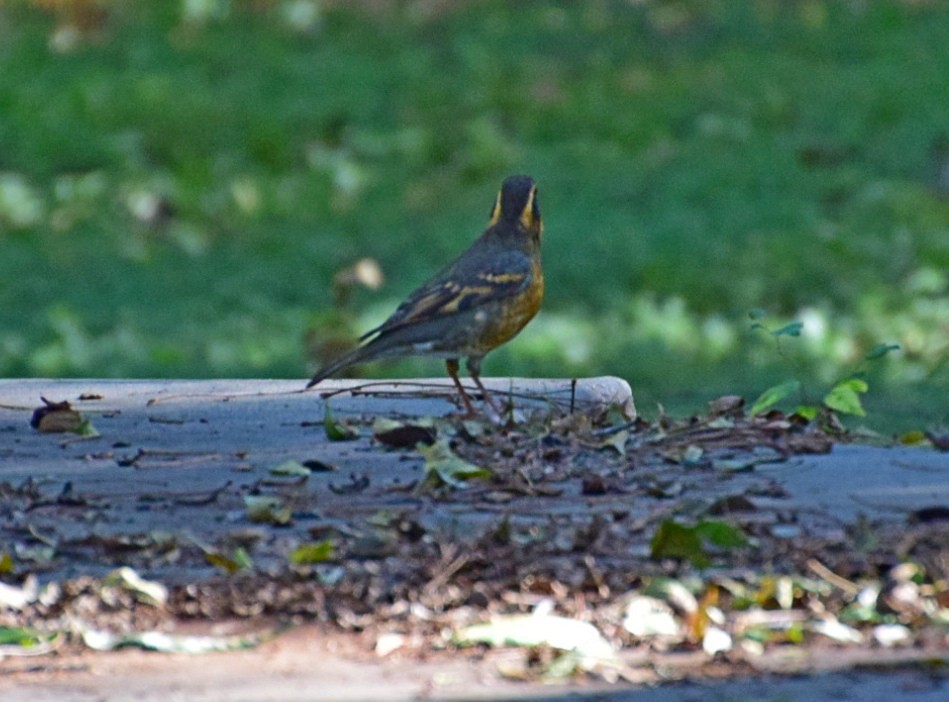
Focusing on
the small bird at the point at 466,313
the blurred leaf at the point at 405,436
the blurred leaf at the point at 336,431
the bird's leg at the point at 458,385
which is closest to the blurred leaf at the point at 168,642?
the blurred leaf at the point at 405,436

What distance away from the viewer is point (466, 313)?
6.82m

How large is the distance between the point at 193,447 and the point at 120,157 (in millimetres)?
8581

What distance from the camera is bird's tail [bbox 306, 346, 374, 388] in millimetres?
6516

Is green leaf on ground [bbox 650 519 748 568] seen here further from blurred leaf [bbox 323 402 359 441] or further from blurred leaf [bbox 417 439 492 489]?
blurred leaf [bbox 323 402 359 441]

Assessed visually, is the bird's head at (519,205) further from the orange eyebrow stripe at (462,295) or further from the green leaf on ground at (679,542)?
the green leaf on ground at (679,542)

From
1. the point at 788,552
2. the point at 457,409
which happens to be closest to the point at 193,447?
the point at 457,409

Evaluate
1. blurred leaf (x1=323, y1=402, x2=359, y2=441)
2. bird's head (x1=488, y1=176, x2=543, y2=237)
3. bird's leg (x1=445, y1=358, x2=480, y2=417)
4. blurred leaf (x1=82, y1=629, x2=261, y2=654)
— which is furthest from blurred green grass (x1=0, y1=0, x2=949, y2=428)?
blurred leaf (x1=82, y1=629, x2=261, y2=654)

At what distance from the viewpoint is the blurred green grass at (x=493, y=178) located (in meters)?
10.5

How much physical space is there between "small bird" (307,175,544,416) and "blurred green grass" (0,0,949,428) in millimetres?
2061

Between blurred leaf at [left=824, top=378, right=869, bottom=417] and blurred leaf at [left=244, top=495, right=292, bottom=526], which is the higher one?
blurred leaf at [left=824, top=378, right=869, bottom=417]

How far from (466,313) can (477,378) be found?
9.4 inches

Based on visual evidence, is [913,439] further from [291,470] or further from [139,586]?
[139,586]

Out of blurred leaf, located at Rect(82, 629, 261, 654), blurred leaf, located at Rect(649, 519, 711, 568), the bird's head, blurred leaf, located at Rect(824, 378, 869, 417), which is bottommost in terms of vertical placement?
blurred leaf, located at Rect(82, 629, 261, 654)

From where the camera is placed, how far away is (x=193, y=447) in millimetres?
6086
